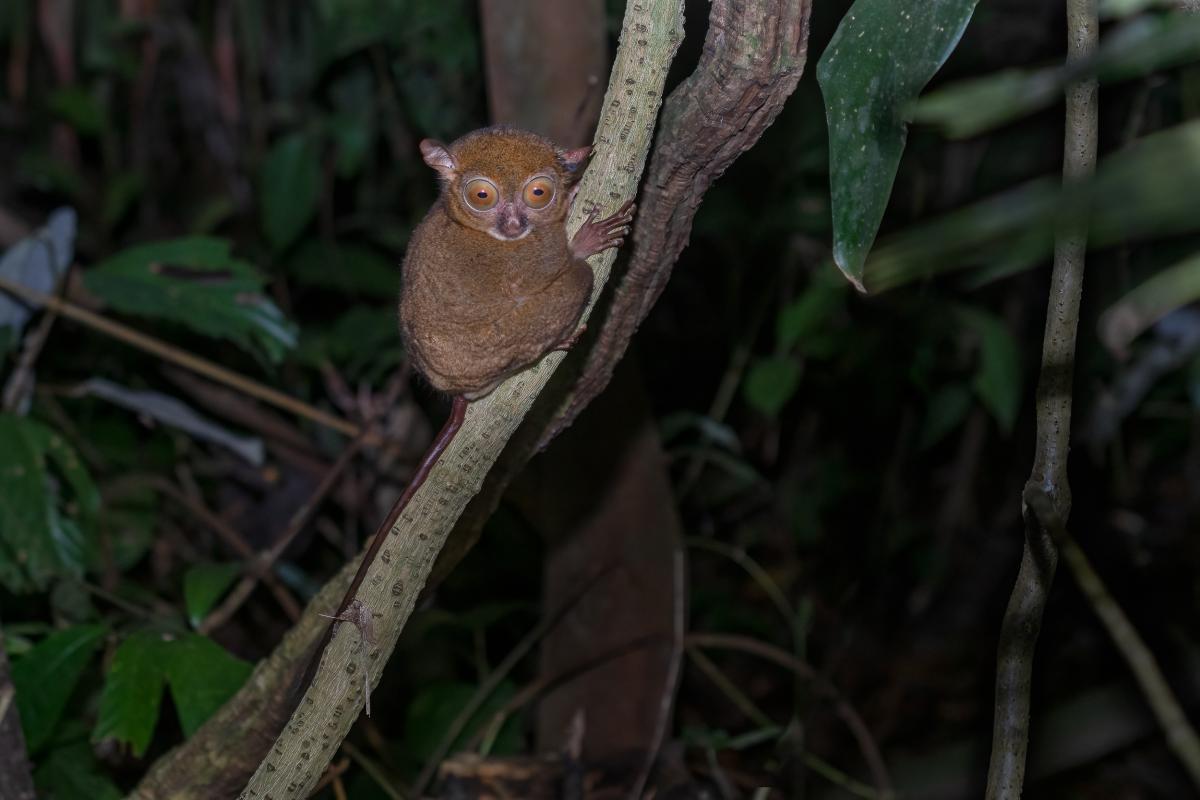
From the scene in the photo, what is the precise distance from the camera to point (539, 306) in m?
1.75

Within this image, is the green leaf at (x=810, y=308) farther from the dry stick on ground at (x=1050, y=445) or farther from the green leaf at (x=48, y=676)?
the green leaf at (x=48, y=676)

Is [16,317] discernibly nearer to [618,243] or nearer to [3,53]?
[618,243]

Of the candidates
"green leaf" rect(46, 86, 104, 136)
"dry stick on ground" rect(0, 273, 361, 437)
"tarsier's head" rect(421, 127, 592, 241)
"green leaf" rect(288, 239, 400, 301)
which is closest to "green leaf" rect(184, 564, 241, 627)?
"dry stick on ground" rect(0, 273, 361, 437)

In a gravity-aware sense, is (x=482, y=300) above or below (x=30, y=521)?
above

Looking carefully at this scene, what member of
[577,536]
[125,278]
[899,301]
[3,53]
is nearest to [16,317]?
[125,278]

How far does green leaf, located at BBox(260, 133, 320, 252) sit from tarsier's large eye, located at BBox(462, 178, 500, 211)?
2.33 metres

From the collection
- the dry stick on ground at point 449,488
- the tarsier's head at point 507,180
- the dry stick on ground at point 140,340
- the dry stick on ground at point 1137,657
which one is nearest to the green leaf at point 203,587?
the dry stick on ground at point 140,340

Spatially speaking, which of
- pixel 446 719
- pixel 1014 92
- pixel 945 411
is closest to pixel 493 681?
pixel 446 719

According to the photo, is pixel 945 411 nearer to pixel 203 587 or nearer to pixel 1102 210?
pixel 203 587

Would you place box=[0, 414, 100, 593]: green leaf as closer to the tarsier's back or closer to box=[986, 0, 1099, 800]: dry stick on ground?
the tarsier's back

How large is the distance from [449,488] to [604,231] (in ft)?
1.36

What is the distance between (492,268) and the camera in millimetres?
1883

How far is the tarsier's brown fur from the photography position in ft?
5.71

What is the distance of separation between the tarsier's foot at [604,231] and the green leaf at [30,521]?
153cm
